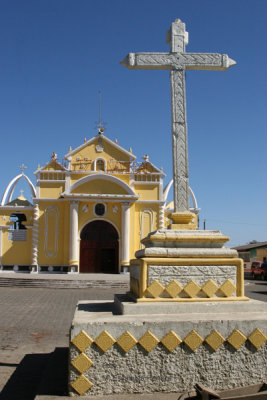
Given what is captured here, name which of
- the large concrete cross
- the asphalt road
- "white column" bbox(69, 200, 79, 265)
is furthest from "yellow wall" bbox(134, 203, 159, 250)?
the large concrete cross

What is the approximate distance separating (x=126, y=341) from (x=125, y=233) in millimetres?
18101

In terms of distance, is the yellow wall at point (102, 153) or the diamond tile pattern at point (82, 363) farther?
the yellow wall at point (102, 153)

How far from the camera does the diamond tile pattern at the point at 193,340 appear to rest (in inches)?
124

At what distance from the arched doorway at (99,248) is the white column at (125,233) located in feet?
2.19

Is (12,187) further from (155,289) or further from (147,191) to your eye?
(155,289)

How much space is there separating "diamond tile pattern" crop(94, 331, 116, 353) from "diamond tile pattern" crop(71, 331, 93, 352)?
0.06 metres

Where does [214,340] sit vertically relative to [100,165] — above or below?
below

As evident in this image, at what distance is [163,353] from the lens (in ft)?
10.3

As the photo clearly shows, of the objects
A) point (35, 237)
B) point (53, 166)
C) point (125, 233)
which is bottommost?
point (35, 237)

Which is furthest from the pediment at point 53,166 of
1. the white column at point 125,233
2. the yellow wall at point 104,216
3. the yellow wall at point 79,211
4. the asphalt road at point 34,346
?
the asphalt road at point 34,346

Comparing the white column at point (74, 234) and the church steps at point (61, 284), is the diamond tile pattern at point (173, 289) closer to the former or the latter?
the church steps at point (61, 284)

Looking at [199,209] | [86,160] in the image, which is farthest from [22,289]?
[199,209]

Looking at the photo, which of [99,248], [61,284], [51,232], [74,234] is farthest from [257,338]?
[51,232]

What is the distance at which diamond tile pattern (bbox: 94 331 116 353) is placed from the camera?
120 inches
